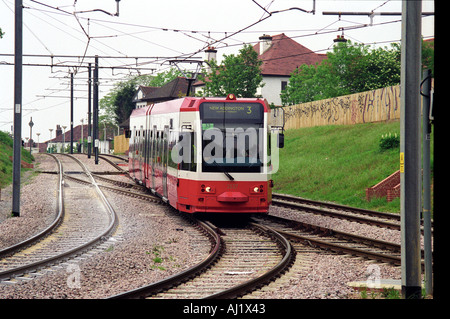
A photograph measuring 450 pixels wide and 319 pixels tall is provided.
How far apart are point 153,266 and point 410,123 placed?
207 inches

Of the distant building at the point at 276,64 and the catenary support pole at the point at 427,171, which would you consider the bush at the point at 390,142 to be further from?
the distant building at the point at 276,64

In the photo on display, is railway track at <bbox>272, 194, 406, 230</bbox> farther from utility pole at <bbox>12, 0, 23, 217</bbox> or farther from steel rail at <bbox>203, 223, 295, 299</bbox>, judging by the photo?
utility pole at <bbox>12, 0, 23, 217</bbox>

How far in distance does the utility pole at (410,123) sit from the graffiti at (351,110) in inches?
1082

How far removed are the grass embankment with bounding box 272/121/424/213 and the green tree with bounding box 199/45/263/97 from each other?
776 inches

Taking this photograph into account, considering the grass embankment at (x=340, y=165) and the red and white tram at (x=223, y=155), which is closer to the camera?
the red and white tram at (x=223, y=155)

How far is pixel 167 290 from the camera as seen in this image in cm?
902

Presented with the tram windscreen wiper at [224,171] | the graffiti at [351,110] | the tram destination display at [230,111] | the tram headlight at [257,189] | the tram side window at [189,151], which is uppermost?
the graffiti at [351,110]

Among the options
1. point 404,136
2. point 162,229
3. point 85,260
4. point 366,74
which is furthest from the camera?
point 366,74

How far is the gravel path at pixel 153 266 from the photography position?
29.2ft

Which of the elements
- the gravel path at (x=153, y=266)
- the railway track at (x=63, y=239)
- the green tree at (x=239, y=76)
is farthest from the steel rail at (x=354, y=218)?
the green tree at (x=239, y=76)

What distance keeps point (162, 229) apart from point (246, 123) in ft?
11.3
